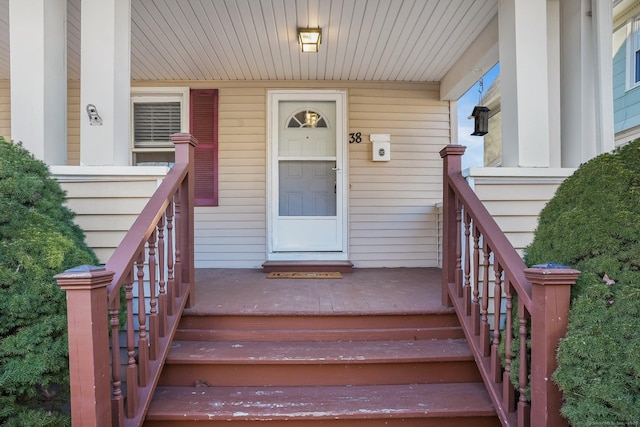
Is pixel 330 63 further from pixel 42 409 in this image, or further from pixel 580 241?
pixel 42 409

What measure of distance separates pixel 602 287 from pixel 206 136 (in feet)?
13.2

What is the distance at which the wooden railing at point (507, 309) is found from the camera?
140cm

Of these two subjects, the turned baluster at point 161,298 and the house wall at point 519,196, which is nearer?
the turned baluster at point 161,298

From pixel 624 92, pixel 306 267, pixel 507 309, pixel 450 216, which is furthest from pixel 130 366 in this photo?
pixel 624 92

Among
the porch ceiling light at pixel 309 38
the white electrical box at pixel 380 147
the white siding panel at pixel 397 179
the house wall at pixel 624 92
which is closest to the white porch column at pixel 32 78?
the porch ceiling light at pixel 309 38

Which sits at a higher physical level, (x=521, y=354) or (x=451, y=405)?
(x=521, y=354)

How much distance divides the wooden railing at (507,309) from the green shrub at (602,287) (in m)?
0.07

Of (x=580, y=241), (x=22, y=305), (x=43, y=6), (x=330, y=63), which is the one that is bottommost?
(x=22, y=305)

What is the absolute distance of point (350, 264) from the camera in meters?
4.12

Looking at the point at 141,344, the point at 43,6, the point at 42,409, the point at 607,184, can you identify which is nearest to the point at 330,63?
the point at 43,6

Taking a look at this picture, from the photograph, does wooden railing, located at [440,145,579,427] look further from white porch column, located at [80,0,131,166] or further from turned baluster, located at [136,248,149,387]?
white porch column, located at [80,0,131,166]

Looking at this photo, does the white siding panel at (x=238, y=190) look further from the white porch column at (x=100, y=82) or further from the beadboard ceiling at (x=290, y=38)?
the white porch column at (x=100, y=82)

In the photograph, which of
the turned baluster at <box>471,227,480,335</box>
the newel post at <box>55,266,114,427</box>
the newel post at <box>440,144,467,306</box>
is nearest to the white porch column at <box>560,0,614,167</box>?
the newel post at <box>440,144,467,306</box>

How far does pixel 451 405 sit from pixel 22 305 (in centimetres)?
192
